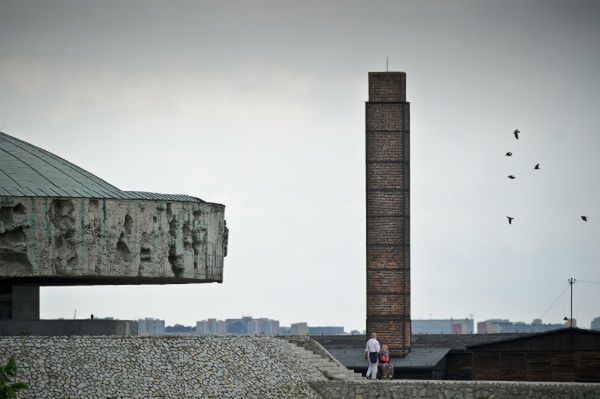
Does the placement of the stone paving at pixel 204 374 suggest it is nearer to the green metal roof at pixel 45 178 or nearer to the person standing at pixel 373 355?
the person standing at pixel 373 355

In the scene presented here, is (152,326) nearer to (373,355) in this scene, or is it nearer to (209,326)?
(209,326)

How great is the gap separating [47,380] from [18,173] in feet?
17.8

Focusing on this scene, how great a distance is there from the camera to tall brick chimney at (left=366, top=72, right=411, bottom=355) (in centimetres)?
4759

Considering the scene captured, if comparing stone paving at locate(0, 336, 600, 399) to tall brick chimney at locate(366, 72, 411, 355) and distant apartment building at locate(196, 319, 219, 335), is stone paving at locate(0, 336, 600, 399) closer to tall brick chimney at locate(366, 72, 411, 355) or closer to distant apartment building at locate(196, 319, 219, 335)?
tall brick chimney at locate(366, 72, 411, 355)

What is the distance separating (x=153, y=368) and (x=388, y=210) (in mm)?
16994

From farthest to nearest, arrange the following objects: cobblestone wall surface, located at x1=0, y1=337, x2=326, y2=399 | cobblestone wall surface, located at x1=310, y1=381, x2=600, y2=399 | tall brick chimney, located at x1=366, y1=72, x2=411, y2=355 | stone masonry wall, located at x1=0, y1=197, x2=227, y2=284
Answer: tall brick chimney, located at x1=366, y1=72, x2=411, y2=355
cobblestone wall surface, located at x1=310, y1=381, x2=600, y2=399
stone masonry wall, located at x1=0, y1=197, x2=227, y2=284
cobblestone wall surface, located at x1=0, y1=337, x2=326, y2=399

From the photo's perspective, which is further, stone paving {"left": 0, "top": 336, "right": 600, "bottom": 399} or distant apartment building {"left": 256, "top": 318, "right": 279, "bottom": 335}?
distant apartment building {"left": 256, "top": 318, "right": 279, "bottom": 335}

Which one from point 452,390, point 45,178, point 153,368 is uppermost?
point 45,178

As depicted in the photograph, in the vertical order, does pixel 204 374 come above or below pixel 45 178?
below

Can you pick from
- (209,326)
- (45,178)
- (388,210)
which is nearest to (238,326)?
(209,326)

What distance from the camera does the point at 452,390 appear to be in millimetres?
34719

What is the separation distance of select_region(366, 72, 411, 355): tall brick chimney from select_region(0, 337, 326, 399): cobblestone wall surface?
41.7 feet

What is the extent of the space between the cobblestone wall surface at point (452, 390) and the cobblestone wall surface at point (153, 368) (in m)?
0.56

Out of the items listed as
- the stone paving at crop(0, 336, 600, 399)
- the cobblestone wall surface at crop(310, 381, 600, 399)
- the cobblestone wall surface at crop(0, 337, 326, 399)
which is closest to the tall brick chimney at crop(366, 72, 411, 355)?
the stone paving at crop(0, 336, 600, 399)
